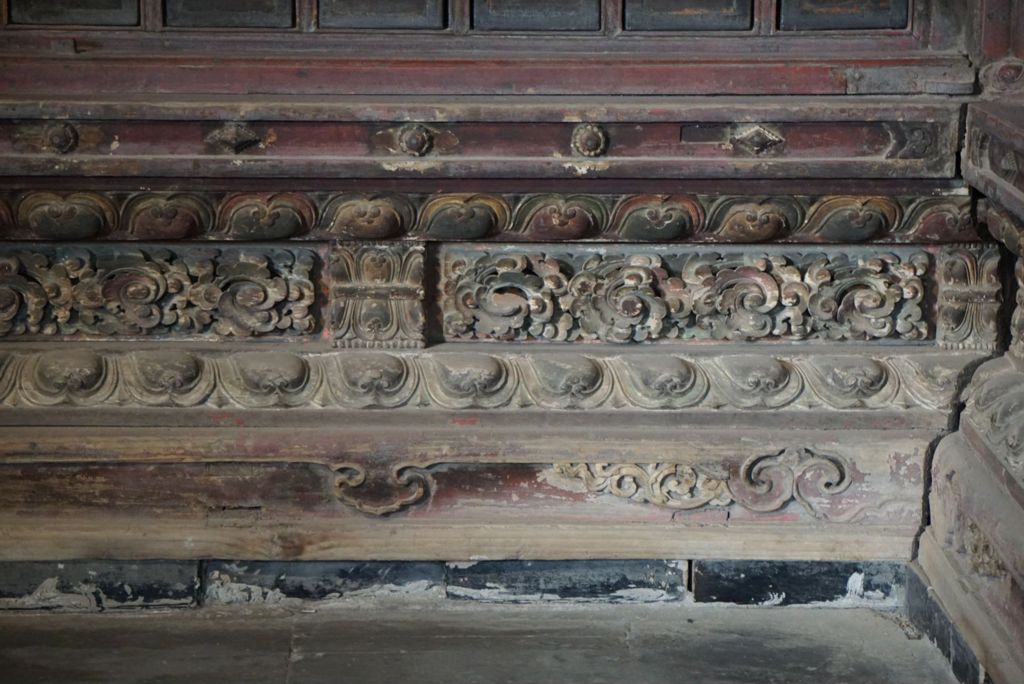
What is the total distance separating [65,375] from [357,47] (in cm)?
107

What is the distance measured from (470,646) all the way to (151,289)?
3.85 ft

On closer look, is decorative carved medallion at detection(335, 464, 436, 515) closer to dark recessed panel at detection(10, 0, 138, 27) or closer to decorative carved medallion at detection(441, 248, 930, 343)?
decorative carved medallion at detection(441, 248, 930, 343)

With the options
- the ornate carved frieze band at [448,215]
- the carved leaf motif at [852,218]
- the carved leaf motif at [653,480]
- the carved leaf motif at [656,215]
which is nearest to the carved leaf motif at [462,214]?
the ornate carved frieze band at [448,215]

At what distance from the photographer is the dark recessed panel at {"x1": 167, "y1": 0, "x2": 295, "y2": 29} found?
4.09 meters

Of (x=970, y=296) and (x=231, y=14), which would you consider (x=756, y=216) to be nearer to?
(x=970, y=296)

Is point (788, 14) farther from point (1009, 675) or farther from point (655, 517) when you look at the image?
point (1009, 675)

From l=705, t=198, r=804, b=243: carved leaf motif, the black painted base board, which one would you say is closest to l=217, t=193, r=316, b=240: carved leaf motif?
l=705, t=198, r=804, b=243: carved leaf motif

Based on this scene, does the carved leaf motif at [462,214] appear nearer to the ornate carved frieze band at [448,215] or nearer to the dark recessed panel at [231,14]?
the ornate carved frieze band at [448,215]

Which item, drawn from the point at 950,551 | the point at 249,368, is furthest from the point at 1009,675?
the point at 249,368

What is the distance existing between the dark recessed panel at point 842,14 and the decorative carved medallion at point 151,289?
1314 millimetres

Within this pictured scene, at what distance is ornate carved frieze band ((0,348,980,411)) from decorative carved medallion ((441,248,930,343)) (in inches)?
3.7

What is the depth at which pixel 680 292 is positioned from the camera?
4254mm

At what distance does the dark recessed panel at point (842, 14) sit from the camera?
4113 mm

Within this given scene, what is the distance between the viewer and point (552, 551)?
14.0ft
